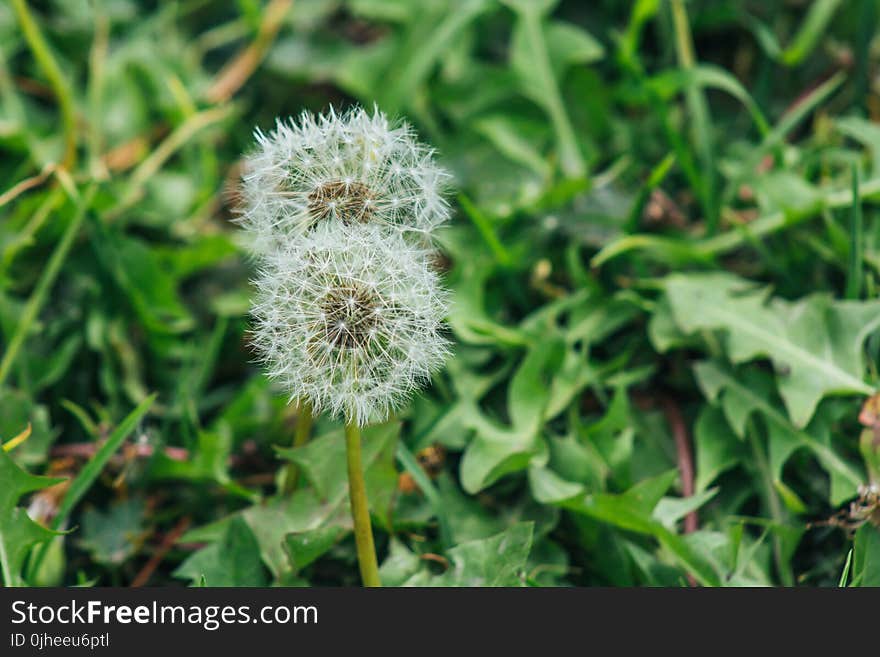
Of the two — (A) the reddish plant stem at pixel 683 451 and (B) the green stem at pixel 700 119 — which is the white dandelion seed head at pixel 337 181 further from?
(B) the green stem at pixel 700 119

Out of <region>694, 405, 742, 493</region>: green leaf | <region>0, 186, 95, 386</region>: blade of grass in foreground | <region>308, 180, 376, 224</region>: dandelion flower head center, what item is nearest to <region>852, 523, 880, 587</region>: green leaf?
<region>694, 405, 742, 493</region>: green leaf

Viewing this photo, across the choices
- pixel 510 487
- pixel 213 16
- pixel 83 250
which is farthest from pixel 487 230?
pixel 213 16

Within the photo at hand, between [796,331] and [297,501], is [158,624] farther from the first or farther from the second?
[796,331]

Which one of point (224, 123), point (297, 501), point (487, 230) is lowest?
point (297, 501)

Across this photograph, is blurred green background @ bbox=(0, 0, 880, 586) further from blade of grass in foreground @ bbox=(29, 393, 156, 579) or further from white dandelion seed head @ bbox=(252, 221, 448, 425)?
white dandelion seed head @ bbox=(252, 221, 448, 425)

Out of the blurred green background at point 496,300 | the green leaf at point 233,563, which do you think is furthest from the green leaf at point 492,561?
the green leaf at point 233,563

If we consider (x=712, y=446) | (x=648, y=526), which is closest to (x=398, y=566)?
(x=648, y=526)

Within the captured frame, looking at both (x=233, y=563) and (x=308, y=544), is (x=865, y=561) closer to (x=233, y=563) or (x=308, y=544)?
(x=308, y=544)
